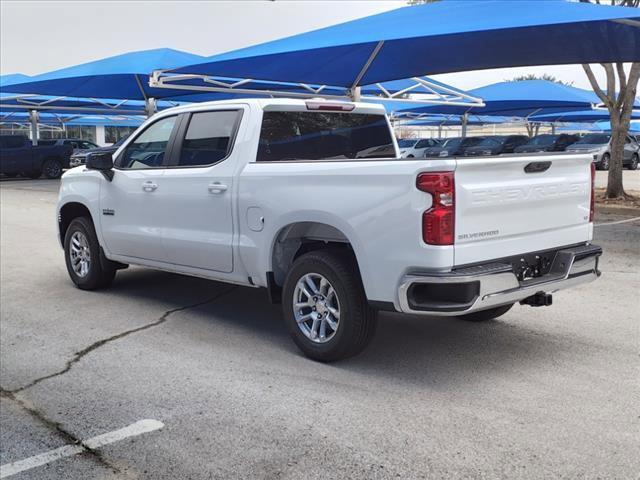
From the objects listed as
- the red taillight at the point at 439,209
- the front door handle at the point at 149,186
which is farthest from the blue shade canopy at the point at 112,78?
the red taillight at the point at 439,209

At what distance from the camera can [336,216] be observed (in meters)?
4.64

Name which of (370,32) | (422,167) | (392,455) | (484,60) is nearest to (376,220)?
(422,167)

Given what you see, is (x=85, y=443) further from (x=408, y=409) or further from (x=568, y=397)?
(x=568, y=397)

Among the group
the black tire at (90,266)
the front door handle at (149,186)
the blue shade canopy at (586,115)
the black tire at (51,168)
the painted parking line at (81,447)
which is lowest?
the painted parking line at (81,447)

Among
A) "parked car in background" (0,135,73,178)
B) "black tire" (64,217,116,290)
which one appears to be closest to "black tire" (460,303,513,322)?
"black tire" (64,217,116,290)

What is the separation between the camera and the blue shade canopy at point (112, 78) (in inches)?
580

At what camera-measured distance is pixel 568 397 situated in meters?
4.26

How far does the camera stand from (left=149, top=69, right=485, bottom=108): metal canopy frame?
13.0 metres

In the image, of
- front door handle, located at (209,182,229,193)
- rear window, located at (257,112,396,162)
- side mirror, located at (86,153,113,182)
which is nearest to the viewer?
front door handle, located at (209,182,229,193)

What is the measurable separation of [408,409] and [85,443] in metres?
1.93

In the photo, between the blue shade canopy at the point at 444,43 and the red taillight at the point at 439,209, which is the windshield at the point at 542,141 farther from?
the red taillight at the point at 439,209

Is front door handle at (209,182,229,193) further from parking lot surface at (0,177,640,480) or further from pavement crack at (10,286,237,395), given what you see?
pavement crack at (10,286,237,395)

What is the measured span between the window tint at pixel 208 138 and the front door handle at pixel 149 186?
0.36 metres

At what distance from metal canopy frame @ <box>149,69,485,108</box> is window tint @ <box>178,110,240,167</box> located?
708 cm
